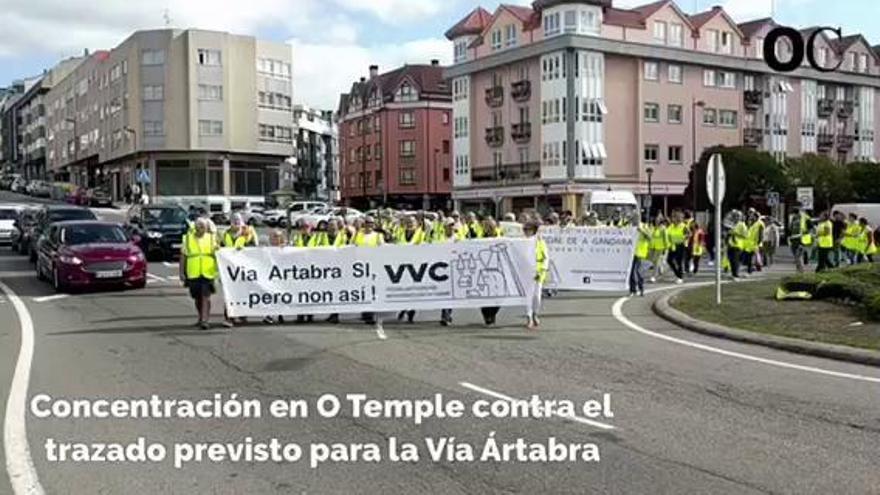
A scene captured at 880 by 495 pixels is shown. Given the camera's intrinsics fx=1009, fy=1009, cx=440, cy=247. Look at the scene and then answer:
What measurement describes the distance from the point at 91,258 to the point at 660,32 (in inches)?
2338

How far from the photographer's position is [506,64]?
2960 inches

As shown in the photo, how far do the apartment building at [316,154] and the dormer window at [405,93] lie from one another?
31.4 m

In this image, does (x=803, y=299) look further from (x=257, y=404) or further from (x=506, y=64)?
(x=506, y=64)

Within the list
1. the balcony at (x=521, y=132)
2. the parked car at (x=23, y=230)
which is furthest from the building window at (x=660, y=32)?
the parked car at (x=23, y=230)

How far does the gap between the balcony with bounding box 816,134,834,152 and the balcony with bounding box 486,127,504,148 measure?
90.5 feet

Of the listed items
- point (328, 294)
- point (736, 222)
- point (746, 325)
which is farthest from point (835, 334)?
point (736, 222)

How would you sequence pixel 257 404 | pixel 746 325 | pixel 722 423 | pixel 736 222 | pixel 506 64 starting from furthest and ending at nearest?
pixel 506 64 < pixel 736 222 < pixel 746 325 < pixel 257 404 < pixel 722 423

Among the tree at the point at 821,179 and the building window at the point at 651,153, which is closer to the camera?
the tree at the point at 821,179

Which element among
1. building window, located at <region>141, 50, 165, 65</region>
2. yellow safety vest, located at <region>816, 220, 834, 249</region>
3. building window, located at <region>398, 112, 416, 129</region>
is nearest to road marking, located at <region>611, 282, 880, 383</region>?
Result: yellow safety vest, located at <region>816, 220, 834, 249</region>

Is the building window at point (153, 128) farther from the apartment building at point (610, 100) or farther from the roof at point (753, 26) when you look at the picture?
the roof at point (753, 26)

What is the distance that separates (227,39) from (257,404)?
3297 inches

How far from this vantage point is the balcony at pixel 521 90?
72.7 metres

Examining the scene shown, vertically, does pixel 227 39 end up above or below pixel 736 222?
above

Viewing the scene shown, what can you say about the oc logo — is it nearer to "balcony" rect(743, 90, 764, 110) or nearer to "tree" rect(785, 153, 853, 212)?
"tree" rect(785, 153, 853, 212)
